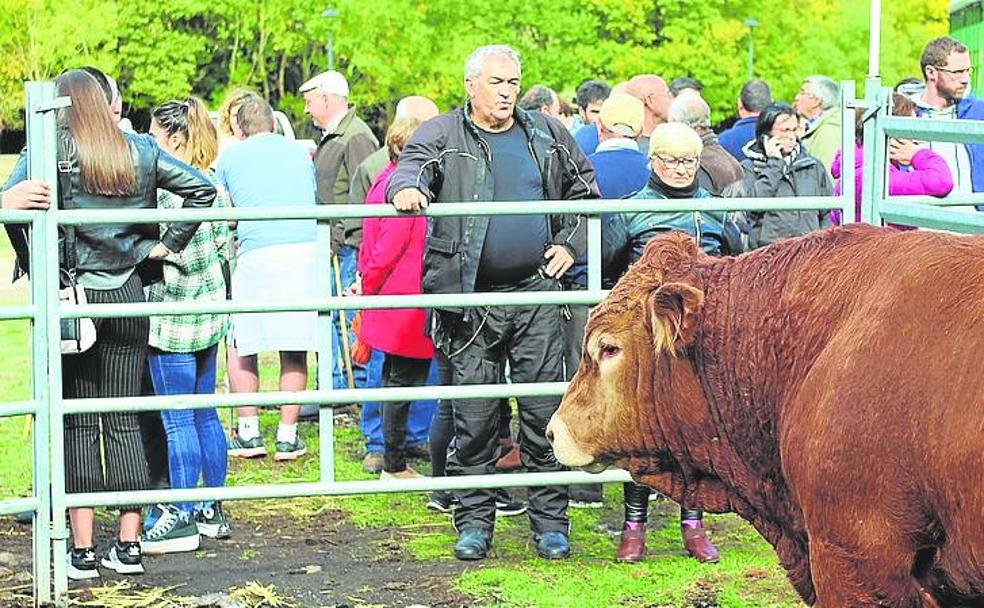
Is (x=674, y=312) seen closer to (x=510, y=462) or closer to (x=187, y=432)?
(x=187, y=432)

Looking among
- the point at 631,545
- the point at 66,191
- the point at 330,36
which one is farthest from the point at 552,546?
the point at 330,36

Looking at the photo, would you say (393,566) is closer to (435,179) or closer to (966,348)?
(435,179)

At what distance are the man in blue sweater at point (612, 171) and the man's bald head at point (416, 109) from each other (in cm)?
107

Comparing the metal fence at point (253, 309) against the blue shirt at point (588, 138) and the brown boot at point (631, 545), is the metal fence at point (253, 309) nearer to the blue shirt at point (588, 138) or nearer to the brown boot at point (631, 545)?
the brown boot at point (631, 545)

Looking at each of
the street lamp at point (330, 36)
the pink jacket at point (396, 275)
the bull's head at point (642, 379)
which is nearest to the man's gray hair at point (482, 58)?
the pink jacket at point (396, 275)

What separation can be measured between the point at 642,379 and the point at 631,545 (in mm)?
2342

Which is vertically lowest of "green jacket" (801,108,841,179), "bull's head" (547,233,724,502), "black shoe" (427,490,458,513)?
"black shoe" (427,490,458,513)

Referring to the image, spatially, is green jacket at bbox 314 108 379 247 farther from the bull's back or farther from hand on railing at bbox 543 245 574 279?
the bull's back

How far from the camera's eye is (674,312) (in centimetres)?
448

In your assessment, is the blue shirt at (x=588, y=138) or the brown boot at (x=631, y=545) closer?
the brown boot at (x=631, y=545)

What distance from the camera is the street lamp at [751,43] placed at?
45.2 meters

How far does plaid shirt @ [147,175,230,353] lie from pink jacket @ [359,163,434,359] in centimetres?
94

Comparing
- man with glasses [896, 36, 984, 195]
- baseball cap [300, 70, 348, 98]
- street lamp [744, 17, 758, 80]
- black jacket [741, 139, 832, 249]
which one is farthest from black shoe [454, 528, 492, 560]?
street lamp [744, 17, 758, 80]

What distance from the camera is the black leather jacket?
6.40 m
